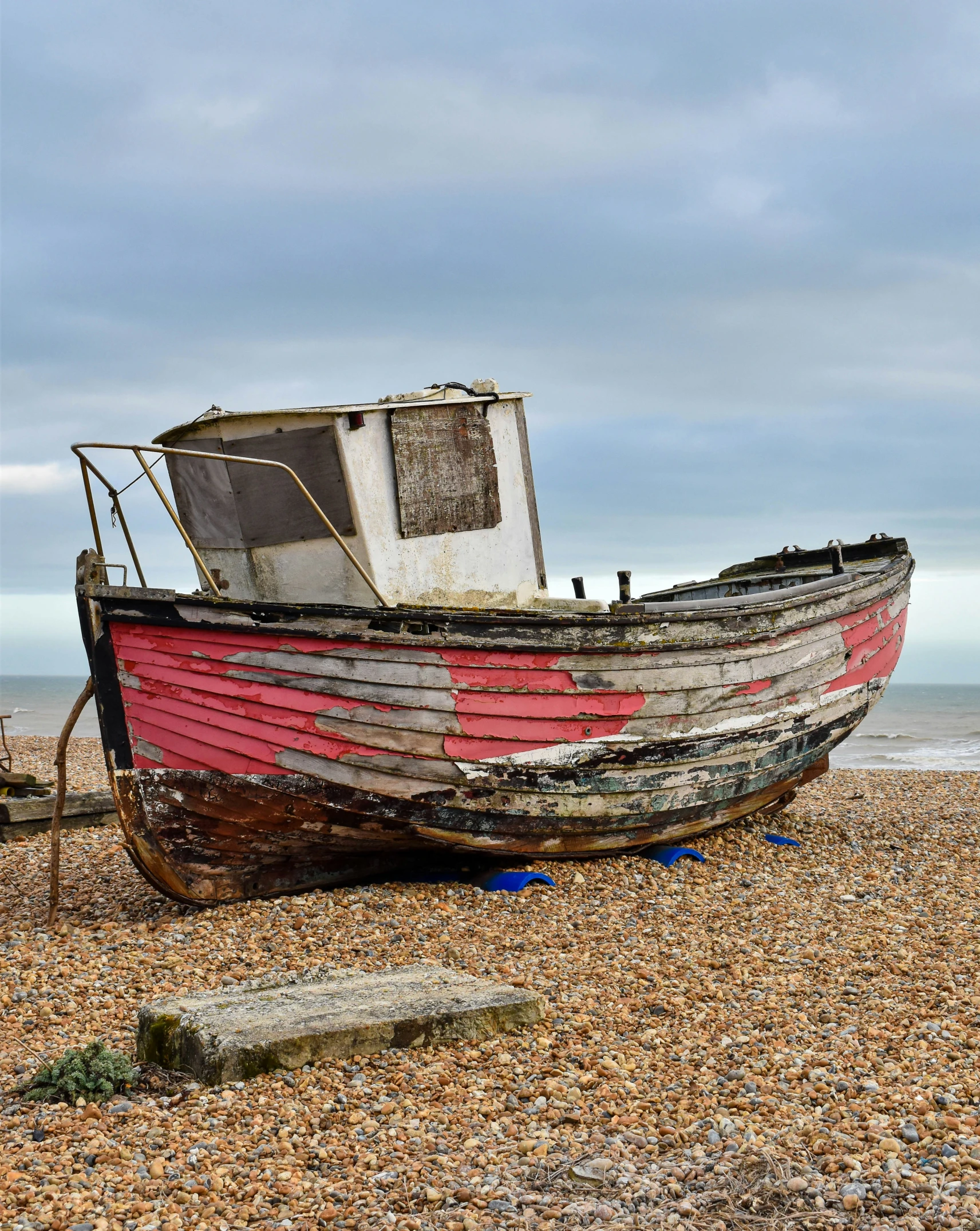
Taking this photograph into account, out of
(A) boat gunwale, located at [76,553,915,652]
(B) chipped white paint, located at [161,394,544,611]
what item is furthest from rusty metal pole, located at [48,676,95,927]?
(B) chipped white paint, located at [161,394,544,611]

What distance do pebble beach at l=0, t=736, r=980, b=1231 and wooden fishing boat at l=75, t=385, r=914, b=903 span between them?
550mm

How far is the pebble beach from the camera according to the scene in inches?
142

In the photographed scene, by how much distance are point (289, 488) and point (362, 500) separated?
0.56 metres

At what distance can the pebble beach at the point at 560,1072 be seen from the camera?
3.60 m

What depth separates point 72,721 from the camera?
7.87 meters

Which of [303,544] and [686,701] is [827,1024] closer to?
[686,701]

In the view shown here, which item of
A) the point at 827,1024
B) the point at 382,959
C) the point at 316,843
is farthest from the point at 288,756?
the point at 827,1024

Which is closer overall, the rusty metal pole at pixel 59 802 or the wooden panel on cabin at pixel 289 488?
the rusty metal pole at pixel 59 802

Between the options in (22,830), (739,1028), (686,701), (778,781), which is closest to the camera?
(739,1028)

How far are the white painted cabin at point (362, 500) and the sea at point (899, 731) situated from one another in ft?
13.5

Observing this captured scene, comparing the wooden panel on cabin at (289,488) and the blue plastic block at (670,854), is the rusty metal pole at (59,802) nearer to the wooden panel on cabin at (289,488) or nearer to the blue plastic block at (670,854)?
the wooden panel on cabin at (289,488)

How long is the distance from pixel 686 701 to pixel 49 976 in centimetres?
482

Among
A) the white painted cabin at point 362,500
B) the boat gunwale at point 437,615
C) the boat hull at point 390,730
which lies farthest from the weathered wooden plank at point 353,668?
the white painted cabin at point 362,500

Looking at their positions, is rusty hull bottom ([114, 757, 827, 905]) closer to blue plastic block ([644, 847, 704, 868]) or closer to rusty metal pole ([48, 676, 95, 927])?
rusty metal pole ([48, 676, 95, 927])
